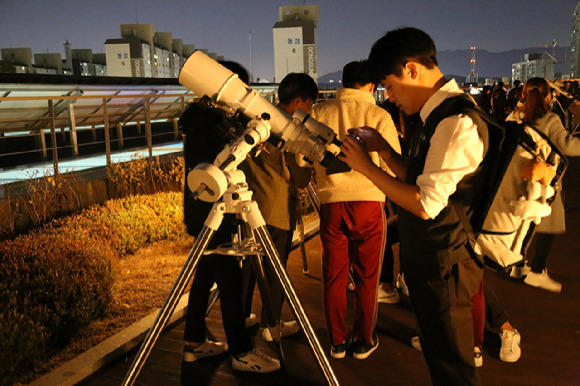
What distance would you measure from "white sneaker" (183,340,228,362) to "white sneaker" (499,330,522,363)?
1.82 metres

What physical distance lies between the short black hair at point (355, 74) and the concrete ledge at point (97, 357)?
1811 millimetres

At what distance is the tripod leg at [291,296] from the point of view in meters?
2.19

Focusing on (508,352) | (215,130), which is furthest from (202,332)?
(508,352)

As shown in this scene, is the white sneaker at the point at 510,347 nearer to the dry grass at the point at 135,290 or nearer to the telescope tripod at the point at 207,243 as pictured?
the telescope tripod at the point at 207,243

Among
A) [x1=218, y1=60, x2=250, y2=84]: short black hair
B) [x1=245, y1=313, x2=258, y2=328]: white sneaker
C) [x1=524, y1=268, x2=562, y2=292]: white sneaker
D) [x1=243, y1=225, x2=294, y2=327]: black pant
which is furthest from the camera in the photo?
[x1=524, y1=268, x2=562, y2=292]: white sneaker

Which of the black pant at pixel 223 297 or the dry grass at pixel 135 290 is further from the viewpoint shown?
the dry grass at pixel 135 290

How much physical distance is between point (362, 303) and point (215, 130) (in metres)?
1.50

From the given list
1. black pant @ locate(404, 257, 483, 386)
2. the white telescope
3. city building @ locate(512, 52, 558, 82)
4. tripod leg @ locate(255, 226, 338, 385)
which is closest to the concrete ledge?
tripod leg @ locate(255, 226, 338, 385)

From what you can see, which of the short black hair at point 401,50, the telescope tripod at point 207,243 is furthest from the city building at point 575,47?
the telescope tripod at point 207,243

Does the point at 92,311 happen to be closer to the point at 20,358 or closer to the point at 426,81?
the point at 20,358

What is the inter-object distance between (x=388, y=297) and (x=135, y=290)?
2196 mm

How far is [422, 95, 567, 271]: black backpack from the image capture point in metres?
1.84

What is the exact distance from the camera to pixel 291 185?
10.2 ft

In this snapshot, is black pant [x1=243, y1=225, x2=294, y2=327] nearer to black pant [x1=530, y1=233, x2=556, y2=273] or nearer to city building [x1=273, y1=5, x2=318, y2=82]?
black pant [x1=530, y1=233, x2=556, y2=273]
